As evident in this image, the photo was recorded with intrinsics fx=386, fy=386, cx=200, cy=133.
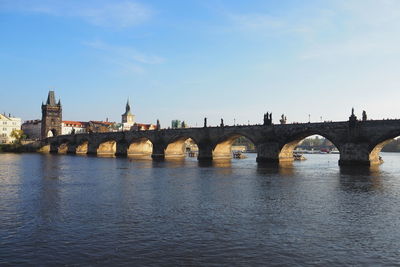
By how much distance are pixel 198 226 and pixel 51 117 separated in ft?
563

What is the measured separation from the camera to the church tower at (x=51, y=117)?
176 metres

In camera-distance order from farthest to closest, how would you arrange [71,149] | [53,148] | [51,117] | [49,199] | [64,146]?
[51,117], [53,148], [64,146], [71,149], [49,199]

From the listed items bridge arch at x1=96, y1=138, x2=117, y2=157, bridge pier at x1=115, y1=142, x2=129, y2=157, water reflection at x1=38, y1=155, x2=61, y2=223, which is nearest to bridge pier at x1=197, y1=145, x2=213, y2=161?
bridge pier at x1=115, y1=142, x2=129, y2=157

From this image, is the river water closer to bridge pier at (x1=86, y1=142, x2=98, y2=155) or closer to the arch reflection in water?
the arch reflection in water

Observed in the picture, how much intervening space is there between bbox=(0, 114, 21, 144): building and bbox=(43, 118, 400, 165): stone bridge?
5661 centimetres

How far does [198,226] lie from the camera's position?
71.7 feet

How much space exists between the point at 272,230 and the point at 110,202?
13.7 metres

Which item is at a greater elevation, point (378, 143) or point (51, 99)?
point (51, 99)

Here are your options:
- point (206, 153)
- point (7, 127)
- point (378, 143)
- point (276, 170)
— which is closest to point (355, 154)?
point (378, 143)

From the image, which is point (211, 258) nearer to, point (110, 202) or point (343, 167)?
point (110, 202)

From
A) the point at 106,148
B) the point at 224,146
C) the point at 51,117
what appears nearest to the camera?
the point at 224,146

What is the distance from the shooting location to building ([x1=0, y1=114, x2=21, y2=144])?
159m

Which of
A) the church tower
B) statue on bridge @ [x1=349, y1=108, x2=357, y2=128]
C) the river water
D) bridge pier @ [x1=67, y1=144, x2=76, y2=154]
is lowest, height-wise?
the river water

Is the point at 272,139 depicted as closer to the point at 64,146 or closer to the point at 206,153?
the point at 206,153
